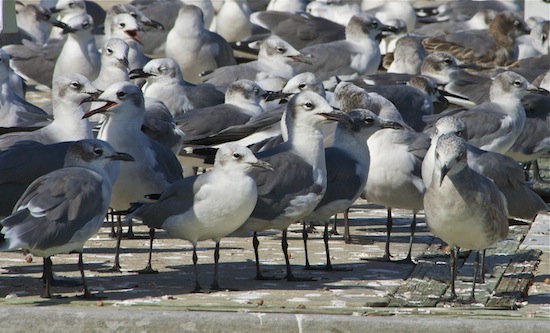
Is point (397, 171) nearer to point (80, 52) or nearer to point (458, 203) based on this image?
point (458, 203)

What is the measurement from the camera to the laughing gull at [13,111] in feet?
35.1

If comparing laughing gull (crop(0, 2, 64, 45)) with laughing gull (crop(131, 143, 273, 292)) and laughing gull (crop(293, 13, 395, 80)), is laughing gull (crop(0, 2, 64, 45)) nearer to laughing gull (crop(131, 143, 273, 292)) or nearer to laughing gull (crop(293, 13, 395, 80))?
laughing gull (crop(293, 13, 395, 80))

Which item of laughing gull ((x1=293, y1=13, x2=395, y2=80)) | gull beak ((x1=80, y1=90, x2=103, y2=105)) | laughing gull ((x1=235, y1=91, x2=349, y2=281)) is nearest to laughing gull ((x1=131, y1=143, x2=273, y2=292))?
laughing gull ((x1=235, y1=91, x2=349, y2=281))

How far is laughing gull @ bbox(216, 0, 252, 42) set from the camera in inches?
873

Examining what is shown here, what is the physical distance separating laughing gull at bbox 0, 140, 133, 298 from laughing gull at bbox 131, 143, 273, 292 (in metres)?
0.43

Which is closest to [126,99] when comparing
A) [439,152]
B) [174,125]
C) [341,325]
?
[174,125]

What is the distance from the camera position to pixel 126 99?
9.06 metres

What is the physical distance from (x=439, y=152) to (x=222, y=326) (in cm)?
182

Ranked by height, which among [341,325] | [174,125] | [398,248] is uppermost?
[341,325]

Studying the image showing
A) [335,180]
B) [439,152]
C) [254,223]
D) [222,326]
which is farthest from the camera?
[335,180]

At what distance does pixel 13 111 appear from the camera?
1095 cm

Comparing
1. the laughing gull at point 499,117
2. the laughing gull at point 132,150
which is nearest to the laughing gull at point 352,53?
the laughing gull at point 499,117

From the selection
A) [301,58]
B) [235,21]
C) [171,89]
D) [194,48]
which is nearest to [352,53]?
[301,58]

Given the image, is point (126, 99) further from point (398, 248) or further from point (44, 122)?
point (398, 248)
